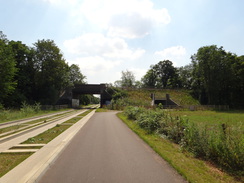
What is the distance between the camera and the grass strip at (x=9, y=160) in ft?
17.7

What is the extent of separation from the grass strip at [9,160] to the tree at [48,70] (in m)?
42.2

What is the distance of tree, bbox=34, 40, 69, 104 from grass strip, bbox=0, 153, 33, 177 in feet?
138

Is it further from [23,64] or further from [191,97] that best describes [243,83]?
[23,64]

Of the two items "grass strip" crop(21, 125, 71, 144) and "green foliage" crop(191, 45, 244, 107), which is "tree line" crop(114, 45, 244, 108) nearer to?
"green foliage" crop(191, 45, 244, 107)

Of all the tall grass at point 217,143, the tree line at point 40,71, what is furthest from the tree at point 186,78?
the tall grass at point 217,143

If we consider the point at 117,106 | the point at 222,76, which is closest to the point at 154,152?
the point at 117,106

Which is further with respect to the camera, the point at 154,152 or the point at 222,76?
the point at 222,76

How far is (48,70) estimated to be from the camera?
4625 cm

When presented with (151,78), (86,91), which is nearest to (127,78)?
(151,78)

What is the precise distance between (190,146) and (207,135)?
3.48ft

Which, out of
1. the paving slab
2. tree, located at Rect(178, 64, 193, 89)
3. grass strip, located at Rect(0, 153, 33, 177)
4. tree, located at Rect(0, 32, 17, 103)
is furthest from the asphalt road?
tree, located at Rect(178, 64, 193, 89)

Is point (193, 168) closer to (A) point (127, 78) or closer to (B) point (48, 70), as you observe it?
(B) point (48, 70)

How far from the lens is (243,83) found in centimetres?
4591

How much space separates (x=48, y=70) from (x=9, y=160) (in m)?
44.4
